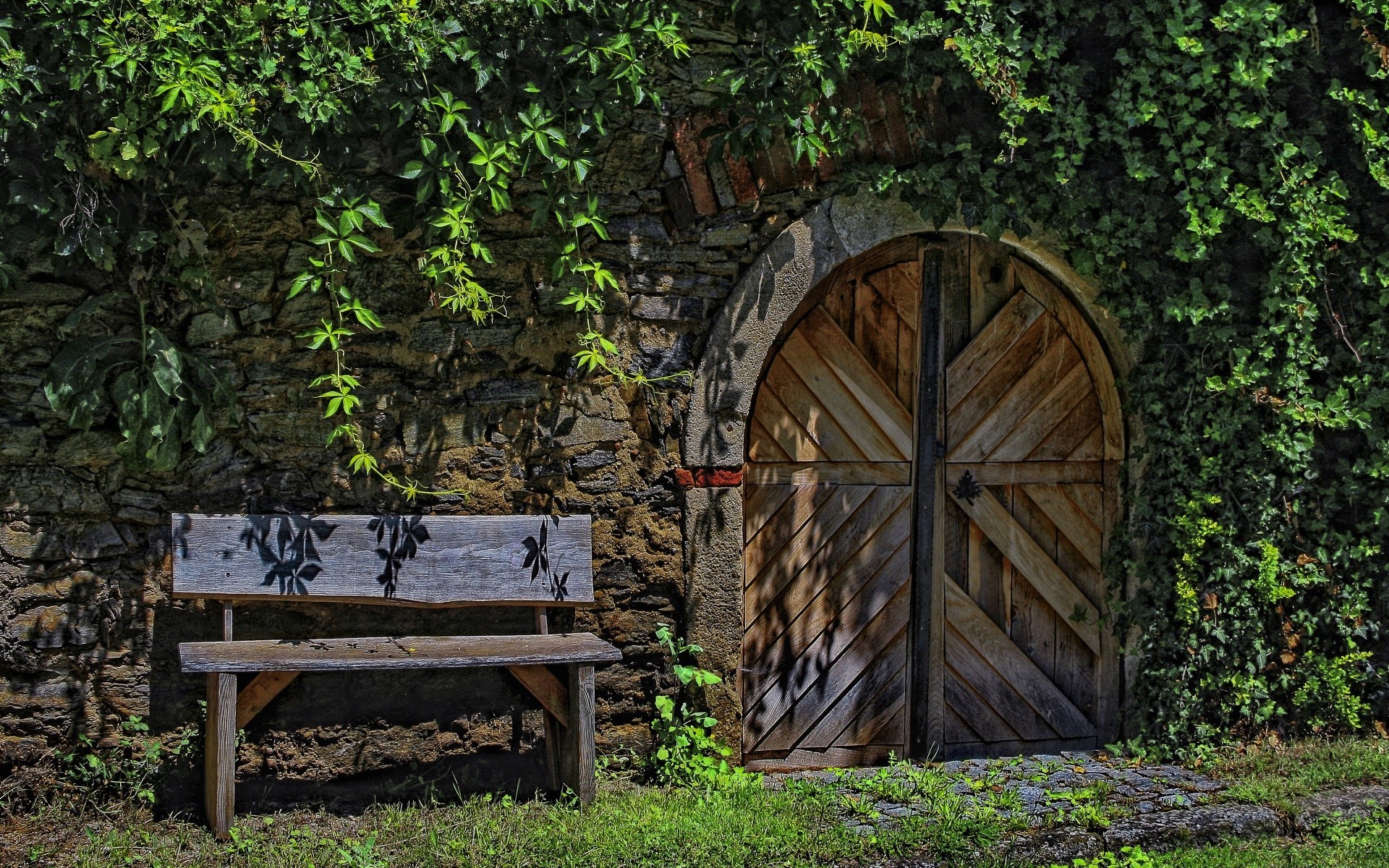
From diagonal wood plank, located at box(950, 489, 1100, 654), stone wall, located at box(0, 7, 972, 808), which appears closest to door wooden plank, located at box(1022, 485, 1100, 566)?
diagonal wood plank, located at box(950, 489, 1100, 654)

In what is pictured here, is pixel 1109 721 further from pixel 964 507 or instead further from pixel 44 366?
pixel 44 366

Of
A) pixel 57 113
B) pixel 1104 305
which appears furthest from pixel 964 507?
pixel 57 113

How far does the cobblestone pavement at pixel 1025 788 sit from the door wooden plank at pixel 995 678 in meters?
0.17

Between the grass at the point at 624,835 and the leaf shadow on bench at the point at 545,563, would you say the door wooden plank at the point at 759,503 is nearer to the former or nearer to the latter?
the leaf shadow on bench at the point at 545,563

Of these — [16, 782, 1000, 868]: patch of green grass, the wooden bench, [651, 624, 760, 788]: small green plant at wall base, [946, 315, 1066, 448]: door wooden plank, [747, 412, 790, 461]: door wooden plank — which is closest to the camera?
[16, 782, 1000, 868]: patch of green grass

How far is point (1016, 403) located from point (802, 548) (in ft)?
3.64

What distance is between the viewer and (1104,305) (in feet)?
14.9

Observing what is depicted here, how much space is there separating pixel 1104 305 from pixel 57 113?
3.87 metres

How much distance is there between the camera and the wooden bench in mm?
3488

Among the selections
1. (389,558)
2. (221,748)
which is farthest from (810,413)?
(221,748)

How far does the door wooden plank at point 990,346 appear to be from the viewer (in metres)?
4.59

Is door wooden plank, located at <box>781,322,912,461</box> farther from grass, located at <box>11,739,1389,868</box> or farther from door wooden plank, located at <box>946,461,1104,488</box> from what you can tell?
grass, located at <box>11,739,1389,868</box>

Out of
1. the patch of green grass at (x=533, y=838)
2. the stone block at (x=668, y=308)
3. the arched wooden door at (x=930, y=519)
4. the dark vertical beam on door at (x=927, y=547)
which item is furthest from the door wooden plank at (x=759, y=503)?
the patch of green grass at (x=533, y=838)

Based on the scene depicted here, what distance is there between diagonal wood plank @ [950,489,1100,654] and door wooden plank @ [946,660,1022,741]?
0.45 m
